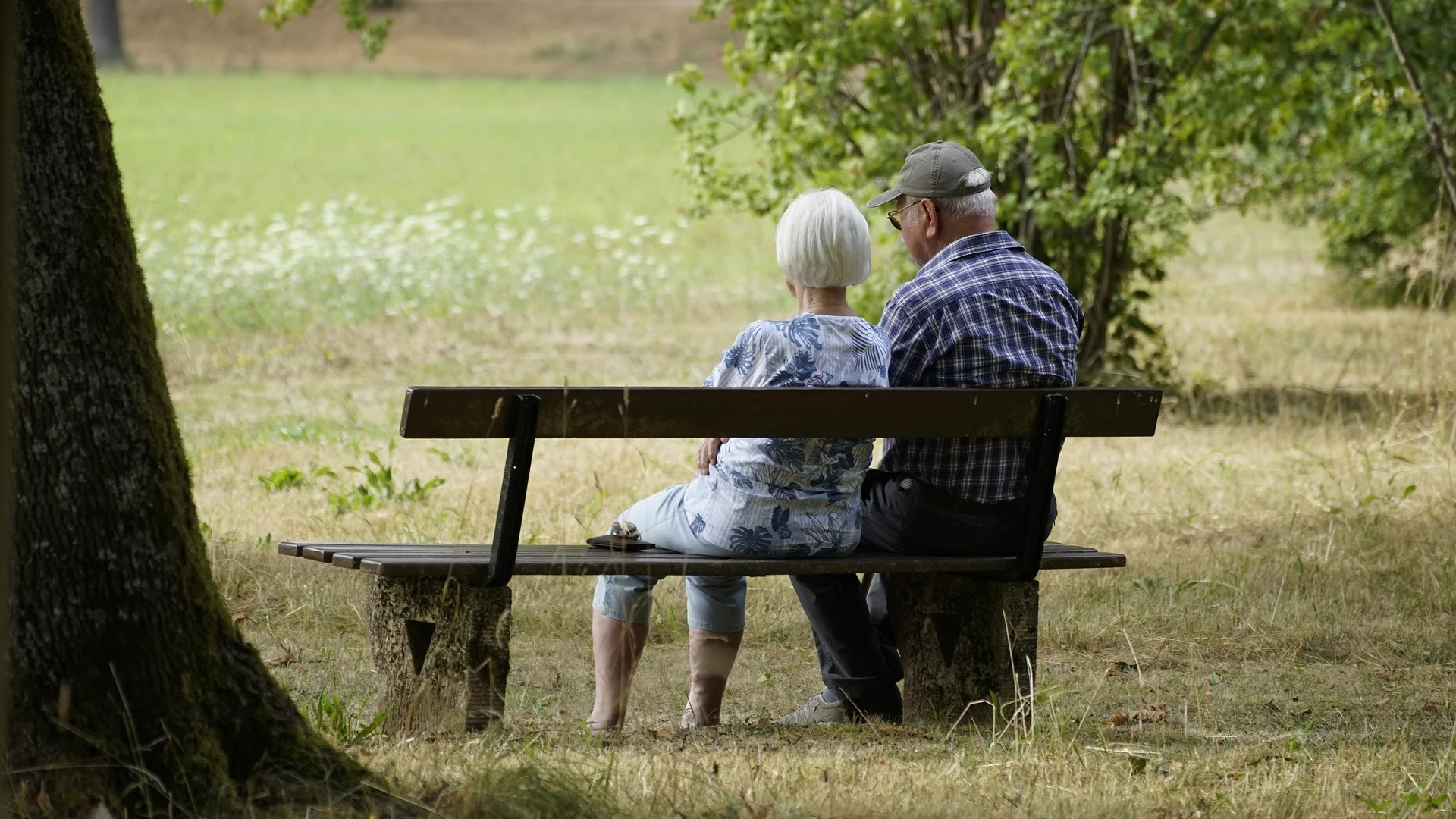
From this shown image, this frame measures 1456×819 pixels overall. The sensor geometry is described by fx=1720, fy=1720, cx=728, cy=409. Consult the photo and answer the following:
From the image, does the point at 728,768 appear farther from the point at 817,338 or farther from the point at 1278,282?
the point at 1278,282

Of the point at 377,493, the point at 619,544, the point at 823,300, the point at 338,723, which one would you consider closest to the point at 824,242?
the point at 823,300

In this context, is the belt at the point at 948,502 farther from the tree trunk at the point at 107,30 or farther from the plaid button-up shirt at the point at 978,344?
the tree trunk at the point at 107,30

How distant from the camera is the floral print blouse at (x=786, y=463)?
14.3 ft

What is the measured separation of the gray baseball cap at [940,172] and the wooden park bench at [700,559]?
0.66m

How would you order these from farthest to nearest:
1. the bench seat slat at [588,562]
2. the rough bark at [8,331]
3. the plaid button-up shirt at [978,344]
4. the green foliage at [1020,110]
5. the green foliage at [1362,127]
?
1. the green foliage at [1362,127]
2. the green foliage at [1020,110]
3. the plaid button-up shirt at [978,344]
4. the bench seat slat at [588,562]
5. the rough bark at [8,331]

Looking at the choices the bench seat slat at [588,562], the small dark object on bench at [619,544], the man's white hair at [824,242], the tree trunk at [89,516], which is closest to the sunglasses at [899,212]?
the man's white hair at [824,242]

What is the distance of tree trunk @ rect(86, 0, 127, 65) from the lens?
1977 inches

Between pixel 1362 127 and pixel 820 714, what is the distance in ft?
27.1

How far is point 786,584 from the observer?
6.62m

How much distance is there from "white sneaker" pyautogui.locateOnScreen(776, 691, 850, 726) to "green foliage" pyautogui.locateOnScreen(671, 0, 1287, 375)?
5.30 metres

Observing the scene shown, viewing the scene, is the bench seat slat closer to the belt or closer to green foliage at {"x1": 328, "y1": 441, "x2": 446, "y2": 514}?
the belt

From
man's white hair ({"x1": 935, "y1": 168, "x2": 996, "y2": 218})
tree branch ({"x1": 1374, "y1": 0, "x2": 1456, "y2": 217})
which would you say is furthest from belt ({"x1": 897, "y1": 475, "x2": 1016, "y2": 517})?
tree branch ({"x1": 1374, "y1": 0, "x2": 1456, "y2": 217})

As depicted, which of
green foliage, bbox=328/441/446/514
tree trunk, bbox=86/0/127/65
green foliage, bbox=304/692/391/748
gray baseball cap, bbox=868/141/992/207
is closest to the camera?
green foliage, bbox=304/692/391/748

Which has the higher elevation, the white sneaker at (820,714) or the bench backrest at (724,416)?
the bench backrest at (724,416)
